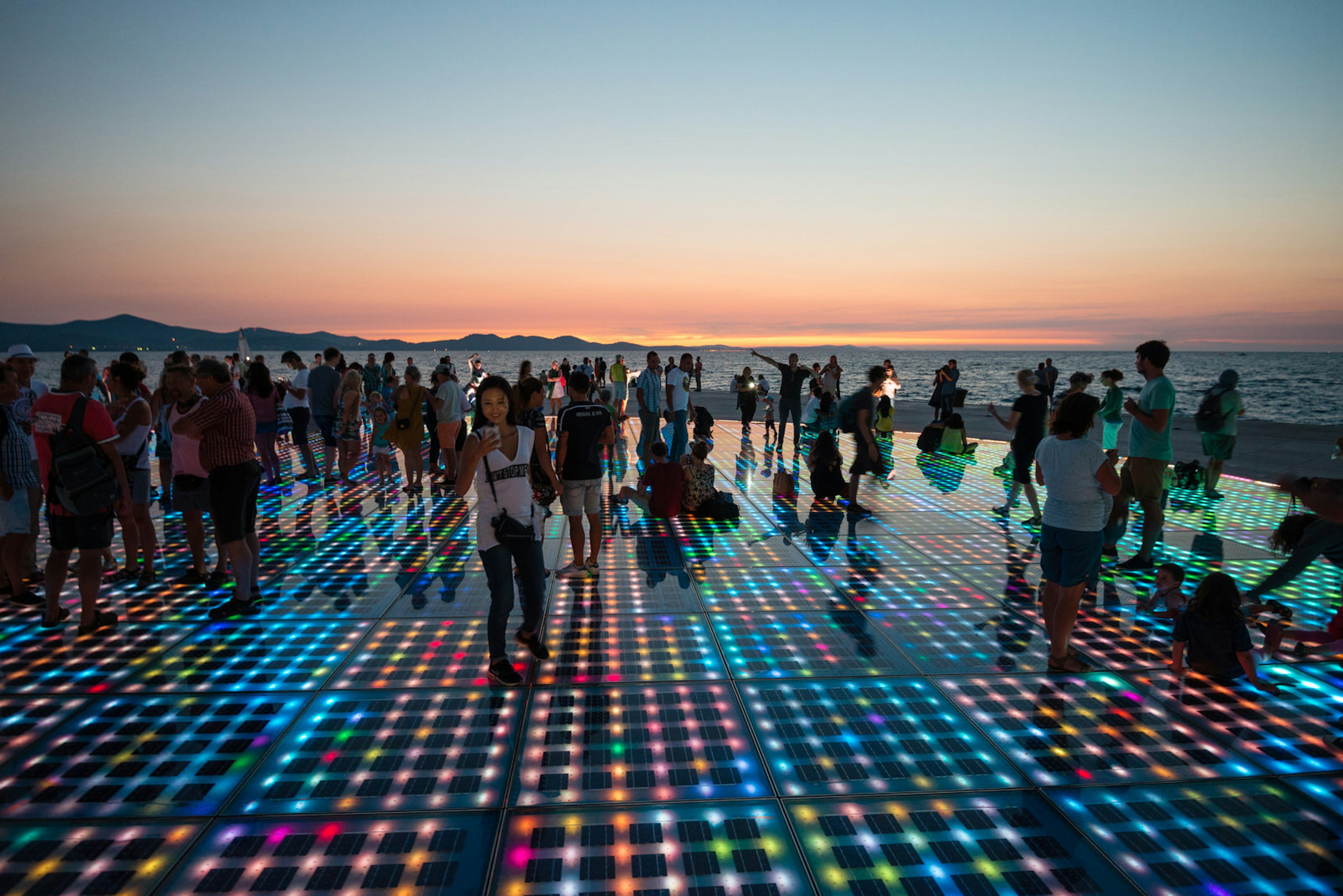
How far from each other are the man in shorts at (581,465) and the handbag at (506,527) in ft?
5.29

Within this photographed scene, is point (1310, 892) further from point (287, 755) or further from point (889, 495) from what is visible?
point (889, 495)

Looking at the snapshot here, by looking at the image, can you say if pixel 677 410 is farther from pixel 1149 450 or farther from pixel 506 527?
pixel 506 527

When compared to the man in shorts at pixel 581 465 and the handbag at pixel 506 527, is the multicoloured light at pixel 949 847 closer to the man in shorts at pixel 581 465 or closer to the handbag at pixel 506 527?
the handbag at pixel 506 527

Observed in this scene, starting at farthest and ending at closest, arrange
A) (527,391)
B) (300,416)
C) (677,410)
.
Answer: (677,410) → (300,416) → (527,391)

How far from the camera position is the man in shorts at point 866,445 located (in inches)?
320

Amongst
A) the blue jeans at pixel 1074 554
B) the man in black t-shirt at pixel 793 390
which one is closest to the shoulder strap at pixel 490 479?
the blue jeans at pixel 1074 554

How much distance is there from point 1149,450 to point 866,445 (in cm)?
292

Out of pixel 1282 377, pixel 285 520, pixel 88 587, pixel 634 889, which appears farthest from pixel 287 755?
pixel 1282 377

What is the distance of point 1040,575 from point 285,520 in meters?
8.17

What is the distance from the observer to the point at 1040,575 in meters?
6.18

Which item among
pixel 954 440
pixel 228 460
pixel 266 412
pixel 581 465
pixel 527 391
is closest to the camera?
pixel 228 460

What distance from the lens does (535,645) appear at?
14.7 feet

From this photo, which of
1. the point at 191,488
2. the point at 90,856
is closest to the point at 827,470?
the point at 191,488

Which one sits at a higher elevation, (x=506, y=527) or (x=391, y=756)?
(x=506, y=527)
